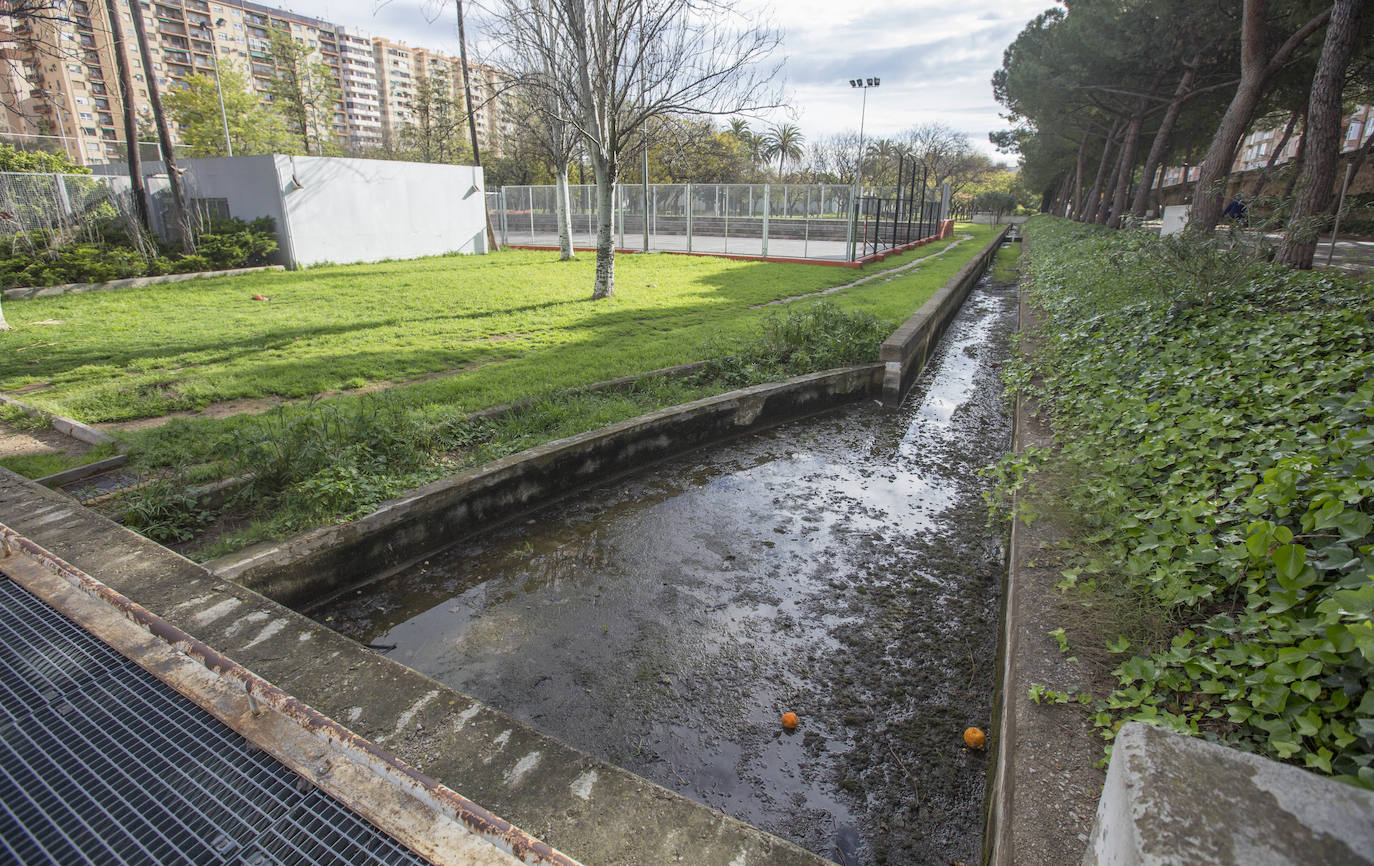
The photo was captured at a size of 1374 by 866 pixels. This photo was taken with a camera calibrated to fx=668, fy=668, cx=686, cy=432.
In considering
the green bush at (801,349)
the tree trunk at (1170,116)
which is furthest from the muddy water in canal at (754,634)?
the tree trunk at (1170,116)

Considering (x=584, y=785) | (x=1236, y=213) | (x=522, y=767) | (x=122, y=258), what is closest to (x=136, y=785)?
(x=522, y=767)

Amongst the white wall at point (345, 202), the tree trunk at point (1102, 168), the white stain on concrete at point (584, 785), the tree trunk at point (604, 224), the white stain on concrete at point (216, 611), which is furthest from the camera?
the tree trunk at point (1102, 168)

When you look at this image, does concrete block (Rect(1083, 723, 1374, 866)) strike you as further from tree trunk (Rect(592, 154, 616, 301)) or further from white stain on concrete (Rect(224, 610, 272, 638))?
tree trunk (Rect(592, 154, 616, 301))

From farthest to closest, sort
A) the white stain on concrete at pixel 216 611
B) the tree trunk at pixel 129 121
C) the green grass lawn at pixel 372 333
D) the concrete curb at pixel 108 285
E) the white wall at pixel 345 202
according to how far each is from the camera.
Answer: the white wall at pixel 345 202
the tree trunk at pixel 129 121
the concrete curb at pixel 108 285
the green grass lawn at pixel 372 333
the white stain on concrete at pixel 216 611

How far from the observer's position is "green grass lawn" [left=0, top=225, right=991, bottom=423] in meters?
6.56

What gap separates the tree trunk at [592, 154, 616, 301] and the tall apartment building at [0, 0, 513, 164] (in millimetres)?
2008

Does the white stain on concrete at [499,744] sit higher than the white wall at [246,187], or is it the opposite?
the white wall at [246,187]

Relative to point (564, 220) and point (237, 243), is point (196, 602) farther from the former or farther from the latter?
point (564, 220)

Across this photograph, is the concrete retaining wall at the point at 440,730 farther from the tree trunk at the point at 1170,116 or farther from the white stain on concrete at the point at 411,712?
the tree trunk at the point at 1170,116

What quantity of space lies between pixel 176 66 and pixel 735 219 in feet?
306

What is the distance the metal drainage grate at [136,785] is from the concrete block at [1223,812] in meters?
1.67

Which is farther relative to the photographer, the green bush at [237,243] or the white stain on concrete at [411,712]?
the green bush at [237,243]

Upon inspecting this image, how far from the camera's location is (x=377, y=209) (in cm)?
1930

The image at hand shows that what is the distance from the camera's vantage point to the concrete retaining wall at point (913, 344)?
7934 mm
